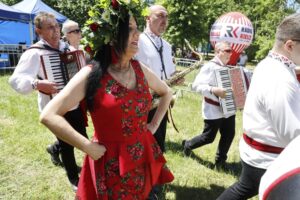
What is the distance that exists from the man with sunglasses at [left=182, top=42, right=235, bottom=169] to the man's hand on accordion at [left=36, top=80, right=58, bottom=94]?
6.24 feet

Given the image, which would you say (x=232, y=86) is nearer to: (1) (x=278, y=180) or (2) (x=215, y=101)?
(2) (x=215, y=101)

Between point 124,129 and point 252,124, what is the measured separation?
968mm

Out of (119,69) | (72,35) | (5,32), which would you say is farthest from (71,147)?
(5,32)

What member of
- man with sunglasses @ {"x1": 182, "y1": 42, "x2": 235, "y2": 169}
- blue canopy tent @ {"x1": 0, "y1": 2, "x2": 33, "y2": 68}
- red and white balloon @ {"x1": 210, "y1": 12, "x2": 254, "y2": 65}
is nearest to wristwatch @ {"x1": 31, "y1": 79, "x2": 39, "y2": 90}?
man with sunglasses @ {"x1": 182, "y1": 42, "x2": 235, "y2": 169}

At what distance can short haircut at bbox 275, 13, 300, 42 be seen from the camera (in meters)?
2.02

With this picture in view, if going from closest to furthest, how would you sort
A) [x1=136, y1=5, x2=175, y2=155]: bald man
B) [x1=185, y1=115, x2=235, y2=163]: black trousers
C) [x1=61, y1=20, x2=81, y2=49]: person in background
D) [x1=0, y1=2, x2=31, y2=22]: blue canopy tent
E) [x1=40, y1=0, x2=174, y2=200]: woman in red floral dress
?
[x1=40, y1=0, x2=174, y2=200]: woman in red floral dress → [x1=136, y1=5, x2=175, y2=155]: bald man → [x1=185, y1=115, x2=235, y2=163]: black trousers → [x1=61, y1=20, x2=81, y2=49]: person in background → [x1=0, y1=2, x2=31, y2=22]: blue canopy tent

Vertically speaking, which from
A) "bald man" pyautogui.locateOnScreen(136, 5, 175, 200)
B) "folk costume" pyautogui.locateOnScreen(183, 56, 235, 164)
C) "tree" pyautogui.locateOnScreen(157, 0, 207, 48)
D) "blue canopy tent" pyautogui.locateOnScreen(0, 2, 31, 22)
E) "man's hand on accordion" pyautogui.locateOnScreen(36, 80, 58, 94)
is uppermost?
"bald man" pyautogui.locateOnScreen(136, 5, 175, 200)

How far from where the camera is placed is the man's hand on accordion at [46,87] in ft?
10.6

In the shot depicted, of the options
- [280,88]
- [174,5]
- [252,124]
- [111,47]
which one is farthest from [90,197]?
[174,5]

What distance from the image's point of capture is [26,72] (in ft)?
11.0

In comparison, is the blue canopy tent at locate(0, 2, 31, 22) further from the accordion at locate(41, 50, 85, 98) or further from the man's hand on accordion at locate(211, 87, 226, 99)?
the man's hand on accordion at locate(211, 87, 226, 99)

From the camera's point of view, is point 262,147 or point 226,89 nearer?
point 262,147

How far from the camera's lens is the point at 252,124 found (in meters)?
2.34

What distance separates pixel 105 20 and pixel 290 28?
1220mm
